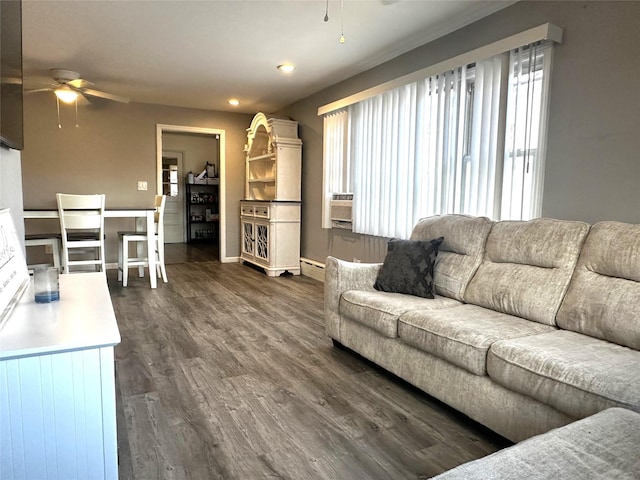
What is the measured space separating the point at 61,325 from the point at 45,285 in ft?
1.14

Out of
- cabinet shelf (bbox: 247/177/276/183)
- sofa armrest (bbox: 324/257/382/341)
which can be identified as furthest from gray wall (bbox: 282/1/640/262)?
cabinet shelf (bbox: 247/177/276/183)

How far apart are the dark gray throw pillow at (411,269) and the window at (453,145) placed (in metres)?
0.57

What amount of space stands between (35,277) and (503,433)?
6.22 ft

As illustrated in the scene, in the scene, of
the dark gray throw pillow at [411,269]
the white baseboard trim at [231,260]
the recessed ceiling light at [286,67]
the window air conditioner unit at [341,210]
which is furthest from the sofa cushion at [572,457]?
the white baseboard trim at [231,260]

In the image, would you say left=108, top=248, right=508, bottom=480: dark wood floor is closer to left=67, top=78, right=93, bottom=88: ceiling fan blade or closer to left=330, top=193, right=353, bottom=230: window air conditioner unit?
left=330, top=193, right=353, bottom=230: window air conditioner unit

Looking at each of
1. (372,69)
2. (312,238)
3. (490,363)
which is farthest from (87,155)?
(490,363)

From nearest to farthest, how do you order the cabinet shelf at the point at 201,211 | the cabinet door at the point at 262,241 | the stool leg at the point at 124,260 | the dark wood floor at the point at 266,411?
the dark wood floor at the point at 266,411 < the stool leg at the point at 124,260 < the cabinet door at the point at 262,241 < the cabinet shelf at the point at 201,211

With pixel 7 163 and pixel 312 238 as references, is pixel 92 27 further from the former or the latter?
pixel 312 238

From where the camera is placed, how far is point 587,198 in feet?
7.76

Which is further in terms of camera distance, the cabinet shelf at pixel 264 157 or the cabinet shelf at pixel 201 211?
the cabinet shelf at pixel 201 211

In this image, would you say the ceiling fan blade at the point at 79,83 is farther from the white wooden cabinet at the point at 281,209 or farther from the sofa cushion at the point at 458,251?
the sofa cushion at the point at 458,251

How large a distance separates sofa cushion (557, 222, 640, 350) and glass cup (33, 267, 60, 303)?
2.17m

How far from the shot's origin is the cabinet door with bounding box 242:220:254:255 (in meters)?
5.95

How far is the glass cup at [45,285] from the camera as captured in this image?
148 centimetres
